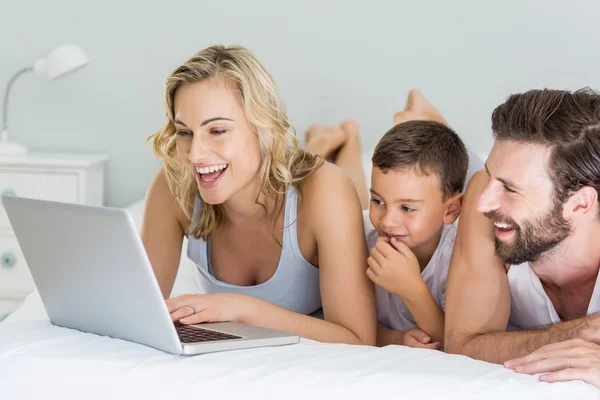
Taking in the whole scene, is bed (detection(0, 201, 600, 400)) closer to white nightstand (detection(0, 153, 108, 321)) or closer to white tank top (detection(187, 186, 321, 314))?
white tank top (detection(187, 186, 321, 314))

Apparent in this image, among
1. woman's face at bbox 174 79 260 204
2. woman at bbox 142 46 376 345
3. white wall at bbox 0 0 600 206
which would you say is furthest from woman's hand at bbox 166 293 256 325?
white wall at bbox 0 0 600 206

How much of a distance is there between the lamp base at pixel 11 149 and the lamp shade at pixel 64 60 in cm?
28

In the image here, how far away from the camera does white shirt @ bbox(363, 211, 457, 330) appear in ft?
6.02

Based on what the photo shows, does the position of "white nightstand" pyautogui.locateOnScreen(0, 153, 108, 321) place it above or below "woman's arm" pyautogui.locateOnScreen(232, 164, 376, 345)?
below

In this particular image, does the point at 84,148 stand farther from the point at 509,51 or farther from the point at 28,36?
the point at 509,51

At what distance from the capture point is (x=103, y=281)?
1211 mm

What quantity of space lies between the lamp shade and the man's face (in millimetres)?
1859

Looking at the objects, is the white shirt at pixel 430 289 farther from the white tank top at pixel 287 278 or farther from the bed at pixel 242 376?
the bed at pixel 242 376

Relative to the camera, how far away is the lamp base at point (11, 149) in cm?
290

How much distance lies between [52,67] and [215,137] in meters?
1.46

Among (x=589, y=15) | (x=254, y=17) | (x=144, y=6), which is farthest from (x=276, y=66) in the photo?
(x=589, y=15)

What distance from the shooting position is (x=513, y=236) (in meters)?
1.44

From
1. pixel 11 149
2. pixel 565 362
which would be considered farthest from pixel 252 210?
pixel 11 149

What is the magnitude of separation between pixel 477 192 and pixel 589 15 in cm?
161
